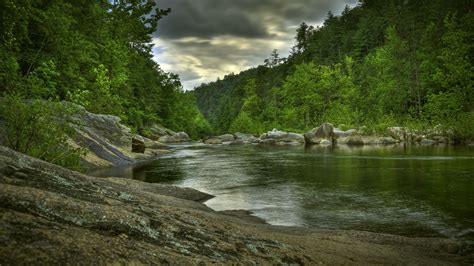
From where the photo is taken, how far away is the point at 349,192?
1490 cm

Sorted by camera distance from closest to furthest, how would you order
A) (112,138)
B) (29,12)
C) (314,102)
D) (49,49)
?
(29,12) → (49,49) → (112,138) → (314,102)

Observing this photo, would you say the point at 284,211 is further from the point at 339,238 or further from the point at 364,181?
the point at 364,181

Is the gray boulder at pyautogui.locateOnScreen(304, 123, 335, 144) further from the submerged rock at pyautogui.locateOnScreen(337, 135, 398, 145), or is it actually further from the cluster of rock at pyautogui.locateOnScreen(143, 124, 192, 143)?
the cluster of rock at pyautogui.locateOnScreen(143, 124, 192, 143)

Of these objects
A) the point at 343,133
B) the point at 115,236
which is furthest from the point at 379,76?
the point at 115,236

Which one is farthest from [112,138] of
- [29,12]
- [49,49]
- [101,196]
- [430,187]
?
[101,196]

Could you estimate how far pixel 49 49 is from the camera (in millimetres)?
24859

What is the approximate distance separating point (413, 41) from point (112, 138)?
60.8 meters

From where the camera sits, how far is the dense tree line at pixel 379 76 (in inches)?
2105

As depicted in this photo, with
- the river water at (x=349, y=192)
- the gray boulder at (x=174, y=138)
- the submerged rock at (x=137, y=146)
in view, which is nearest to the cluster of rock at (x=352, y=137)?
the gray boulder at (x=174, y=138)

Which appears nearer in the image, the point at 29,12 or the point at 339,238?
the point at 339,238

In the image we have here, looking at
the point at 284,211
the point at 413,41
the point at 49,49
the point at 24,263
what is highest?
→ the point at 413,41

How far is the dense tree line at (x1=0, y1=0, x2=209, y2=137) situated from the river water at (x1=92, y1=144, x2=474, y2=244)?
749 centimetres

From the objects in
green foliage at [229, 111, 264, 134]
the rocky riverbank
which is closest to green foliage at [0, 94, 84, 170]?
the rocky riverbank

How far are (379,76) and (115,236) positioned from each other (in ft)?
261
